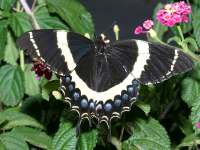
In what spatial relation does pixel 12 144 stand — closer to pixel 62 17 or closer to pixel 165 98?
pixel 62 17

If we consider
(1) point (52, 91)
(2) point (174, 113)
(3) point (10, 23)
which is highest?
(3) point (10, 23)

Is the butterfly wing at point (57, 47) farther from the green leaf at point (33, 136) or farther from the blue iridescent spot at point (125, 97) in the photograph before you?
the green leaf at point (33, 136)

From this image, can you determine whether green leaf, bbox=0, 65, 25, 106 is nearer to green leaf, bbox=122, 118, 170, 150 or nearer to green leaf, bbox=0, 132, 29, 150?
green leaf, bbox=0, 132, 29, 150

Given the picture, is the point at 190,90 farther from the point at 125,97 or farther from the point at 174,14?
the point at 125,97

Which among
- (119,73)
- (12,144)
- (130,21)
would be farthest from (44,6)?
(130,21)

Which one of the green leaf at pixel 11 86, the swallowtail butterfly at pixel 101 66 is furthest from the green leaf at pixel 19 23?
the swallowtail butterfly at pixel 101 66
